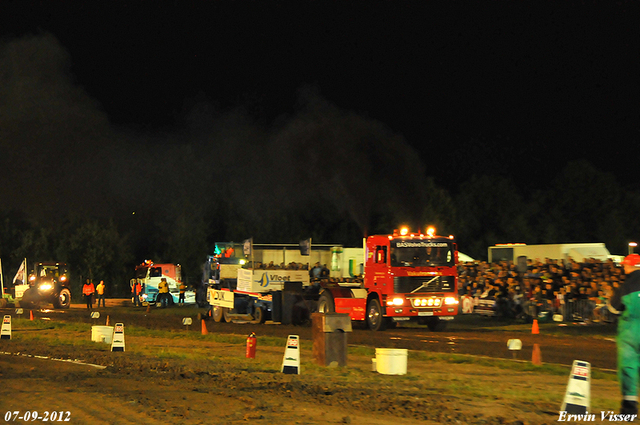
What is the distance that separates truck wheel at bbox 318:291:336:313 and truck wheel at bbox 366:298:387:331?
1.18 metres

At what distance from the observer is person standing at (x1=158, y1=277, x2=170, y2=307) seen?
38.1 metres

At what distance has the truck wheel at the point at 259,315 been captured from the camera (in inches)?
1060

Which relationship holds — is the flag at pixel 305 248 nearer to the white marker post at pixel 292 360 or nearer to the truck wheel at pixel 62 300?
the white marker post at pixel 292 360

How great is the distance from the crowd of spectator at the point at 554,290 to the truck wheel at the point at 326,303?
742cm

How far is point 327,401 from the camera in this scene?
9.98 metres

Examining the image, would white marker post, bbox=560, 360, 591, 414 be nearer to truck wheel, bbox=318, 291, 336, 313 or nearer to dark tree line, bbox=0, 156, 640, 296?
truck wheel, bbox=318, 291, 336, 313

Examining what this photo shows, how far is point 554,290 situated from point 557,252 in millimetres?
9344

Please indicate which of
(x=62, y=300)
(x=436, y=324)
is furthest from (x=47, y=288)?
(x=436, y=324)

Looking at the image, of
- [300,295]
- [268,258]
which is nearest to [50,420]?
[300,295]

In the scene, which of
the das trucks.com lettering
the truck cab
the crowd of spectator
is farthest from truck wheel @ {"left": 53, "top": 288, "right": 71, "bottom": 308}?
the das trucks.com lettering

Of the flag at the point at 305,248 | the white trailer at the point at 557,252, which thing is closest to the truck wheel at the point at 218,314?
the flag at the point at 305,248

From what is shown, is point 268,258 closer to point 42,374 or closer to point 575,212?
point 42,374

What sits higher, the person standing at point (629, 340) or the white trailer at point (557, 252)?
the white trailer at point (557, 252)

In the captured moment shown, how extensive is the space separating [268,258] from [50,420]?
63.7ft
